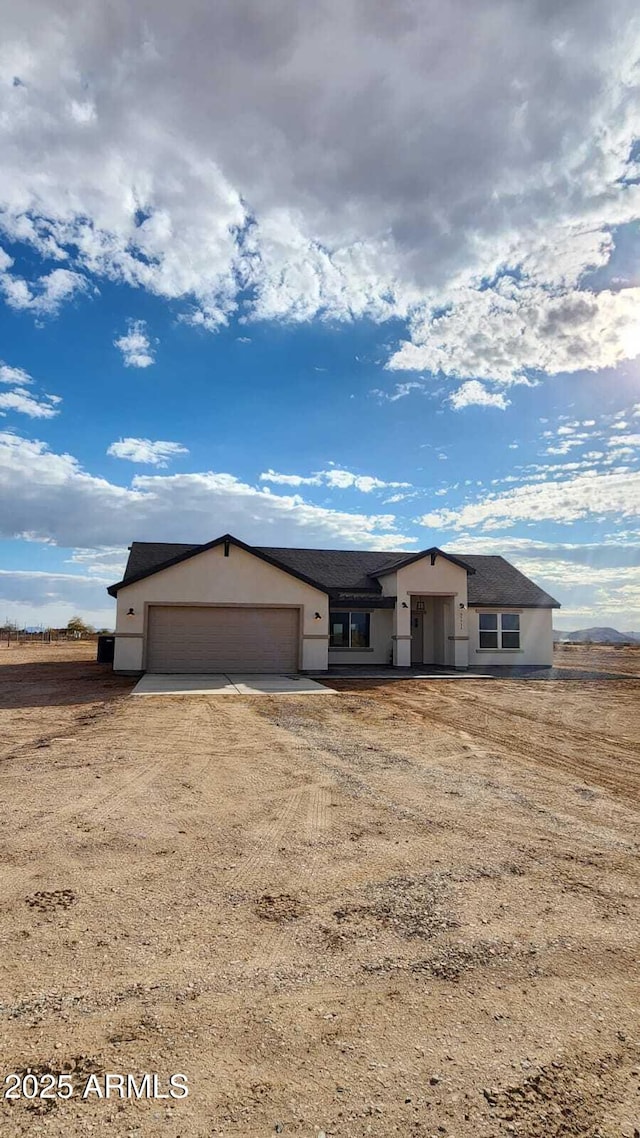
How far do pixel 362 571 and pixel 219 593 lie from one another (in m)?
8.20

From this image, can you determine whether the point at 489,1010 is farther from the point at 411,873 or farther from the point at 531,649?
the point at 531,649

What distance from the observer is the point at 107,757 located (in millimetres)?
8648

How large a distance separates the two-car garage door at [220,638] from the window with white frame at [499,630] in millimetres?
8676

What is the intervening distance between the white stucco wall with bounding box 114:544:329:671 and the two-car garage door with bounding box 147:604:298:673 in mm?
354

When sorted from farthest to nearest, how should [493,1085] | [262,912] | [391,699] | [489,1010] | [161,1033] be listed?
[391,699]
[262,912]
[489,1010]
[161,1033]
[493,1085]

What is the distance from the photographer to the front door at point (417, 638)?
2655 centimetres

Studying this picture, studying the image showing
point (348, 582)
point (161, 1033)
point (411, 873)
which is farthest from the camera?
point (348, 582)

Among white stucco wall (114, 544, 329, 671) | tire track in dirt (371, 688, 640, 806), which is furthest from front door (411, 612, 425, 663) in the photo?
tire track in dirt (371, 688, 640, 806)

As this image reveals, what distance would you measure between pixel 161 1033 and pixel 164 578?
17602 millimetres

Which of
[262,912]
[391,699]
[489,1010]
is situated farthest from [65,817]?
[391,699]

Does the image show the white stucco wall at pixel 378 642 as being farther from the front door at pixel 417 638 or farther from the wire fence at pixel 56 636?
the wire fence at pixel 56 636

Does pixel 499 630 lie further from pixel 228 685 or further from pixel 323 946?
pixel 323 946

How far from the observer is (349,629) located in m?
24.8

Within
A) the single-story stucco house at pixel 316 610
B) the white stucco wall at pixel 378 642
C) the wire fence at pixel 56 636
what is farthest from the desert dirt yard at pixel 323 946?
the wire fence at pixel 56 636
